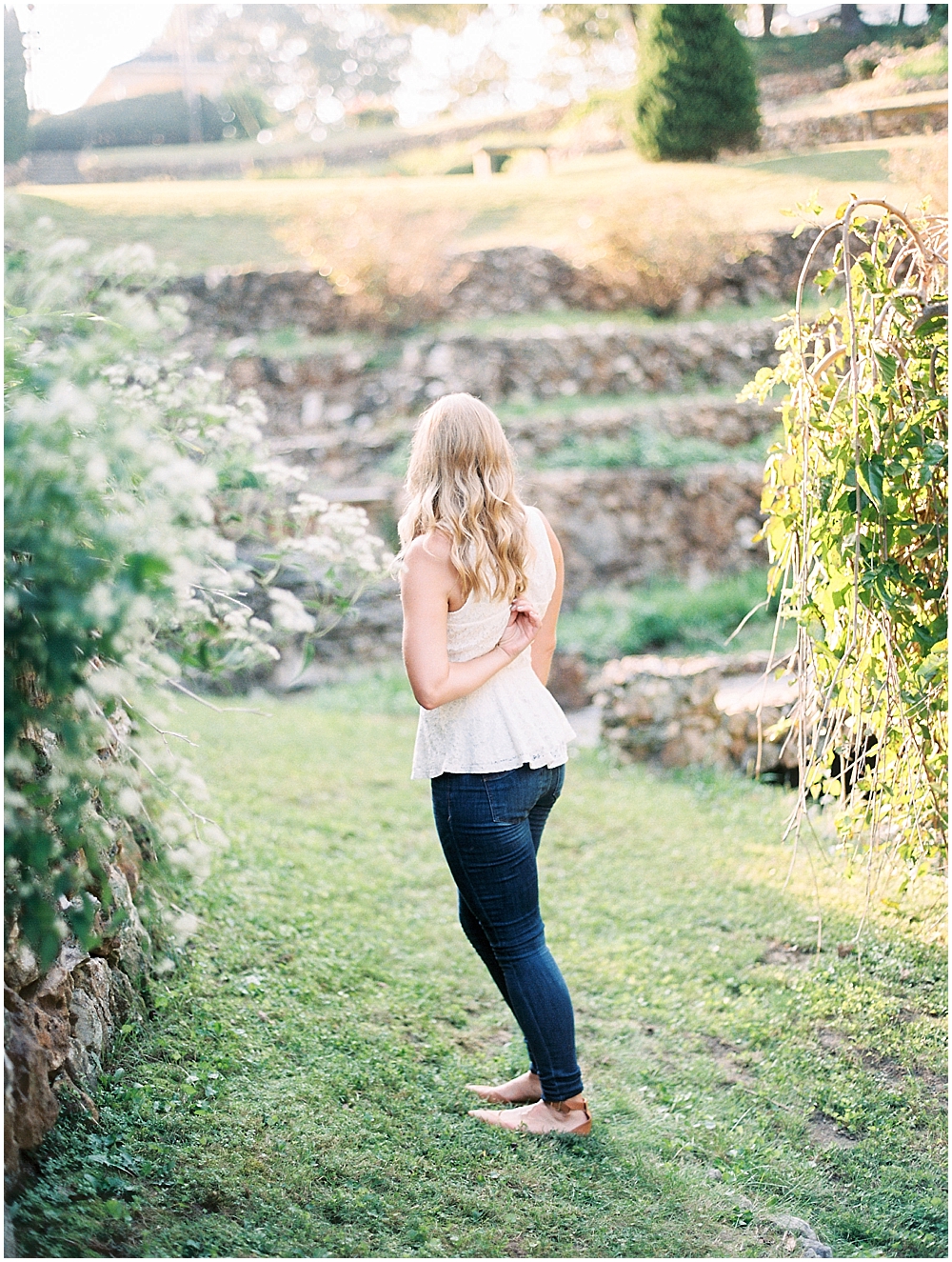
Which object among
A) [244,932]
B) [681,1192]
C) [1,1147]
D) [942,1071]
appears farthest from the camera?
[244,932]

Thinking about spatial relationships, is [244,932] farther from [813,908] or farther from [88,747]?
[813,908]

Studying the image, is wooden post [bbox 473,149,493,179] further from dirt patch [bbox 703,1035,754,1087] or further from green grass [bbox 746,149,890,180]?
dirt patch [bbox 703,1035,754,1087]

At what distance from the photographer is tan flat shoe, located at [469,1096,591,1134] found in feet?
7.57

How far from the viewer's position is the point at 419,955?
3.25m

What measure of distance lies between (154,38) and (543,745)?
1015 cm

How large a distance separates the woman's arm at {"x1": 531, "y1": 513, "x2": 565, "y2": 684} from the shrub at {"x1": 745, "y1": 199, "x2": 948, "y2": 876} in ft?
1.97

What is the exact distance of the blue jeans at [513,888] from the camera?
2.11 metres

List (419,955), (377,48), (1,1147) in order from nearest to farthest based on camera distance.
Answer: (1,1147) < (419,955) < (377,48)

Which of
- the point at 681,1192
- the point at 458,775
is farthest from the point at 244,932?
the point at 681,1192

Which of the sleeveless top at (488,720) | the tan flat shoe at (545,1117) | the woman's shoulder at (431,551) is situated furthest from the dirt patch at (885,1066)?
the woman's shoulder at (431,551)

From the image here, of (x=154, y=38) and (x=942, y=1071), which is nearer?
(x=942, y=1071)

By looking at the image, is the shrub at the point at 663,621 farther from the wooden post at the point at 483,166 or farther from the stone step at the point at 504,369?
the wooden post at the point at 483,166

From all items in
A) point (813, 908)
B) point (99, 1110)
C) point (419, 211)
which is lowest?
point (813, 908)

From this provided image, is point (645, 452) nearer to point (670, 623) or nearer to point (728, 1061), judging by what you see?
point (670, 623)
